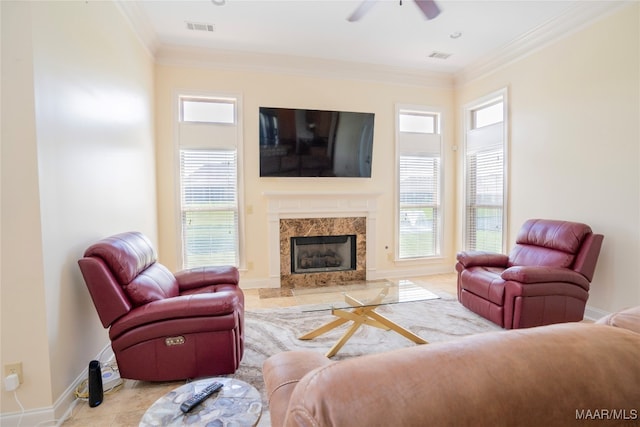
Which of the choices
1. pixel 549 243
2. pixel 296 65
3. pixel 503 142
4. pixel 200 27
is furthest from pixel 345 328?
pixel 200 27

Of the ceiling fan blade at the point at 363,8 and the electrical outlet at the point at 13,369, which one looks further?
the ceiling fan blade at the point at 363,8

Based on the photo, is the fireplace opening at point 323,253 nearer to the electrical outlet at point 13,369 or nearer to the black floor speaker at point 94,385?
the black floor speaker at point 94,385

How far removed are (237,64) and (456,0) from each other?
290 centimetres

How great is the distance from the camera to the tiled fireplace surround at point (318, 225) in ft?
15.0

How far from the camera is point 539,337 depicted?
2.20ft

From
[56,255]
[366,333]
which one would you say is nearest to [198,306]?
[56,255]

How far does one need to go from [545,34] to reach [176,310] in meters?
4.99

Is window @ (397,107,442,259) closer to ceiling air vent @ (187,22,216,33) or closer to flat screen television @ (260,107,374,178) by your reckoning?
flat screen television @ (260,107,374,178)

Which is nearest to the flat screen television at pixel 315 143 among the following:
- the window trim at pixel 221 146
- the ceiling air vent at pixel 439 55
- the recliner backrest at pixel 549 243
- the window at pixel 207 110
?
the window trim at pixel 221 146

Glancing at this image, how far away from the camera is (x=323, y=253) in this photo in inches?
195

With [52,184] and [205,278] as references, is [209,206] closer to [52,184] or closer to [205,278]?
[205,278]

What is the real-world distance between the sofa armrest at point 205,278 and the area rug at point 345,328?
0.59m

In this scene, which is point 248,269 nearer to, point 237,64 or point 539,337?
point 237,64

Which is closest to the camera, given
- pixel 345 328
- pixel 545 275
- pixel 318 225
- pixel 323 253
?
pixel 545 275
